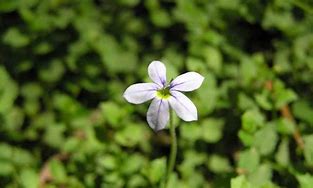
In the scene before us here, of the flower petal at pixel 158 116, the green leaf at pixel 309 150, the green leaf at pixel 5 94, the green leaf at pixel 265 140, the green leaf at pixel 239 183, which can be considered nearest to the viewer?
the flower petal at pixel 158 116

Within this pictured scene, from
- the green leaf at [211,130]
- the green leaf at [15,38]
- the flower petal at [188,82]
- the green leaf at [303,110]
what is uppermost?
the green leaf at [15,38]

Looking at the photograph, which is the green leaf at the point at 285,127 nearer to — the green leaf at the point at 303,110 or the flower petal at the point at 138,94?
the green leaf at the point at 303,110

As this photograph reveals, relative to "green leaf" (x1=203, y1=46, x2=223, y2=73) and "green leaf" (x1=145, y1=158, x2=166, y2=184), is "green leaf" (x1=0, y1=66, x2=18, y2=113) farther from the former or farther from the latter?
"green leaf" (x1=203, y1=46, x2=223, y2=73)

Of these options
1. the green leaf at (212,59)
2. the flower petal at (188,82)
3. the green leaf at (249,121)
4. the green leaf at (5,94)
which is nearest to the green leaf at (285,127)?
the green leaf at (249,121)

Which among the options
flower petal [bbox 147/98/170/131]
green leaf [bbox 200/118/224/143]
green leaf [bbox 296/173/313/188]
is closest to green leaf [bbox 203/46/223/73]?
green leaf [bbox 200/118/224/143]

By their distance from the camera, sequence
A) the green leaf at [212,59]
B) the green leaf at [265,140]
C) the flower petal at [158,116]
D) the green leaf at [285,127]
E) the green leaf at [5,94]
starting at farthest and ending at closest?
the green leaf at [212,59]
the green leaf at [5,94]
the green leaf at [285,127]
the green leaf at [265,140]
the flower petal at [158,116]

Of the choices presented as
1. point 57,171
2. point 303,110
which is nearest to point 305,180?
point 303,110

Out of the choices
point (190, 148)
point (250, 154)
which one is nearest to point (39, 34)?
point (190, 148)
